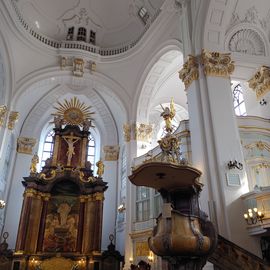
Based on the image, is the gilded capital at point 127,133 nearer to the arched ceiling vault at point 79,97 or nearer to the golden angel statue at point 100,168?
the arched ceiling vault at point 79,97

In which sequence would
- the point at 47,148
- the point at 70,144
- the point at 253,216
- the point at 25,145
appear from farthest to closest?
the point at 47,148
the point at 70,144
the point at 25,145
the point at 253,216

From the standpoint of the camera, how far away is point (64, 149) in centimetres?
1723

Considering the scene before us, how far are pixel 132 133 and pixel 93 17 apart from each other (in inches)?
276

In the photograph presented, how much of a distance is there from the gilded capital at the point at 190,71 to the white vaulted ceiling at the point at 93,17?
6.29 meters

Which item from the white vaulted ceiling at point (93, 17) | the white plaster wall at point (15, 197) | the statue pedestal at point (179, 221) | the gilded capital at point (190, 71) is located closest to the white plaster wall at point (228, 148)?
the gilded capital at point (190, 71)

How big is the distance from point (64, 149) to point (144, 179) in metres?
11.4

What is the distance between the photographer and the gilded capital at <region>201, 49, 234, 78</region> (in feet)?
32.3

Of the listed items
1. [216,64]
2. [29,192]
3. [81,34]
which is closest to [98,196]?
[29,192]

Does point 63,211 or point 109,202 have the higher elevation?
point 109,202

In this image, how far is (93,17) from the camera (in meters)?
17.0

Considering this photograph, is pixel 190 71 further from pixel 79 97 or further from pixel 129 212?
pixel 79 97

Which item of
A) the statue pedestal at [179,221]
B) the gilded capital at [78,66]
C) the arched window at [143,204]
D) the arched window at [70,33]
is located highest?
the arched window at [70,33]

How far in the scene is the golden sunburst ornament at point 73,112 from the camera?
18250 millimetres

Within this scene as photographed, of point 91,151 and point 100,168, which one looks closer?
point 100,168
